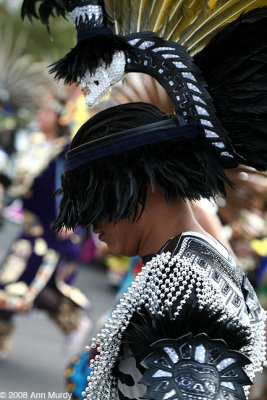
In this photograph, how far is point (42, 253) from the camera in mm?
5375

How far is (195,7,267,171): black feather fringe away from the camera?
1.73m

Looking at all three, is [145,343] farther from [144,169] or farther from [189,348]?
[144,169]

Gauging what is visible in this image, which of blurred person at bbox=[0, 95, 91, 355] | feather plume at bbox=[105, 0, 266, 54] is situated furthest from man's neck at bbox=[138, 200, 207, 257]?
blurred person at bbox=[0, 95, 91, 355]

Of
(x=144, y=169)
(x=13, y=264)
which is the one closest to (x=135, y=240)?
(x=144, y=169)

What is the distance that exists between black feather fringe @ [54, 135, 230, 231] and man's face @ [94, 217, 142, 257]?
7cm

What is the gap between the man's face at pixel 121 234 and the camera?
5.76ft

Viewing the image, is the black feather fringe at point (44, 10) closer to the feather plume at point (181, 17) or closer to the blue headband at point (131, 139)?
the feather plume at point (181, 17)

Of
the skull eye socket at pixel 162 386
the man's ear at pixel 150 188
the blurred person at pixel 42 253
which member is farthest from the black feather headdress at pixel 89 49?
the blurred person at pixel 42 253

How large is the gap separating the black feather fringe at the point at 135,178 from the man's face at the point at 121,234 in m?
0.07

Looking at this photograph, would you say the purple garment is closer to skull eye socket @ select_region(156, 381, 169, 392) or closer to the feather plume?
the feather plume

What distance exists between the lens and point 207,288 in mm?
1538

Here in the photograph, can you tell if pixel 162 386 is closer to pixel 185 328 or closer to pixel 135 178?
pixel 185 328

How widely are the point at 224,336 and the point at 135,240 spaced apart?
468 millimetres

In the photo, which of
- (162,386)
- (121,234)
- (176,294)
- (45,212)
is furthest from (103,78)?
(45,212)
